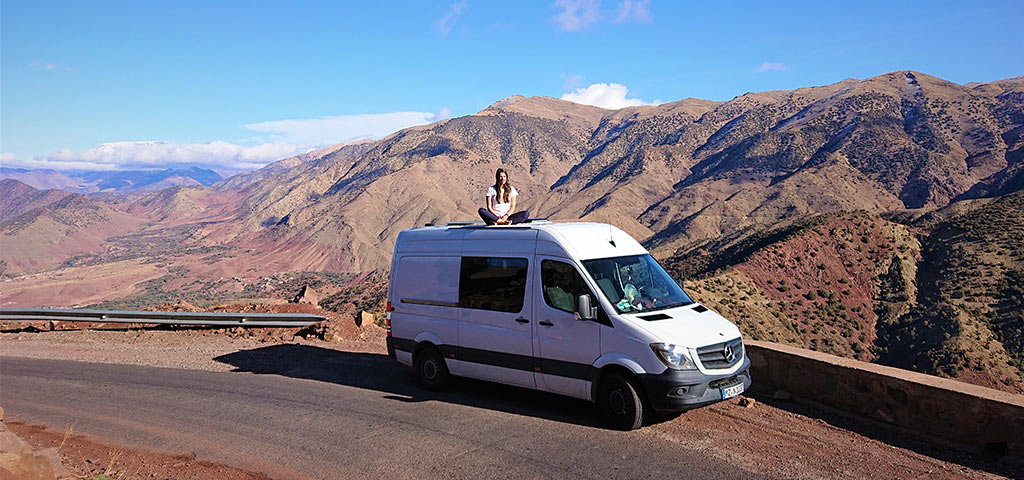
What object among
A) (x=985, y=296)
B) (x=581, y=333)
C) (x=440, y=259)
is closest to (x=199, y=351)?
(x=440, y=259)

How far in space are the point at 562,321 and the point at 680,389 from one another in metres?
1.69

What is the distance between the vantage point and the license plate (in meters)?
7.50

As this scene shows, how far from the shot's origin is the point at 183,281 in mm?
155125

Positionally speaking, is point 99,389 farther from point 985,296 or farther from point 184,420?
point 985,296

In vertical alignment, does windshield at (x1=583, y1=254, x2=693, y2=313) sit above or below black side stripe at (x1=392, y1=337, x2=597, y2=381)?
above

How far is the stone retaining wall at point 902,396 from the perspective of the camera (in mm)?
6629

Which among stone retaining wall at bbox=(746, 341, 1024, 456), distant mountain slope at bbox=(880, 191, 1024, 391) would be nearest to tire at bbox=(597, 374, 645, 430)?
stone retaining wall at bbox=(746, 341, 1024, 456)

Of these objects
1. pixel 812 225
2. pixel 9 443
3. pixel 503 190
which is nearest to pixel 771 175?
pixel 812 225

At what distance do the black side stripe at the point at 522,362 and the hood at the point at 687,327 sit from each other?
0.93 meters

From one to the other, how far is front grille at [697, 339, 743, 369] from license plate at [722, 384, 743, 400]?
10.5 inches

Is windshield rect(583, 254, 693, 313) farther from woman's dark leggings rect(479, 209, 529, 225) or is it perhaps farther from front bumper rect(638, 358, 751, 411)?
woman's dark leggings rect(479, 209, 529, 225)

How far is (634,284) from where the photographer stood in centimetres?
830

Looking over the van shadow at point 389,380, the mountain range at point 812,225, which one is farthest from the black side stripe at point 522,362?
the mountain range at point 812,225

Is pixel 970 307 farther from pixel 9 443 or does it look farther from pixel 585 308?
pixel 9 443
